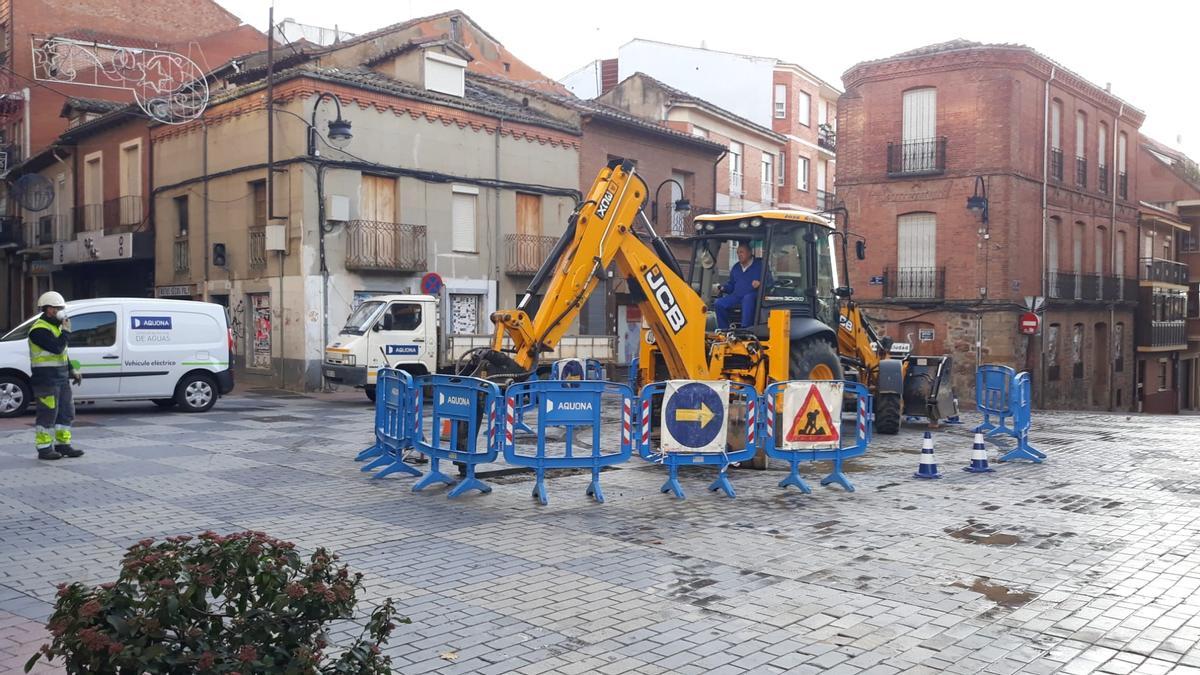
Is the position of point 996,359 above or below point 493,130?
below

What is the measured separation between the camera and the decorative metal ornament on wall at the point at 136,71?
83.7 ft

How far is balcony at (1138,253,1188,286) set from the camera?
1521 inches

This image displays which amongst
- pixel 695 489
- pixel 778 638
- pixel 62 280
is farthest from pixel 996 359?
pixel 62 280

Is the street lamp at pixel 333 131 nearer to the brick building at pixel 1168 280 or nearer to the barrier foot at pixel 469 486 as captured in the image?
the barrier foot at pixel 469 486

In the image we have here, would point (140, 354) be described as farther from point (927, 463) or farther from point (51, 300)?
point (927, 463)

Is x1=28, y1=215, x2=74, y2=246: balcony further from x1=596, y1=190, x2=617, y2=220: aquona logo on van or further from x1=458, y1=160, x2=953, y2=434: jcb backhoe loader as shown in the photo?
x1=596, y1=190, x2=617, y2=220: aquona logo on van

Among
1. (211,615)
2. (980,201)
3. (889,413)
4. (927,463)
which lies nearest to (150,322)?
(889,413)

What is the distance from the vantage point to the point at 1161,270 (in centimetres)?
3966

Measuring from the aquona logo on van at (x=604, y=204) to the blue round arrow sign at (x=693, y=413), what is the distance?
2561 mm

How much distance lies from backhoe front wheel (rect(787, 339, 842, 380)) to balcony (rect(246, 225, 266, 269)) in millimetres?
15377

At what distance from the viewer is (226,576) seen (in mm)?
3182

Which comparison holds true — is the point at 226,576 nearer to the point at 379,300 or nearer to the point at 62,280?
the point at 379,300

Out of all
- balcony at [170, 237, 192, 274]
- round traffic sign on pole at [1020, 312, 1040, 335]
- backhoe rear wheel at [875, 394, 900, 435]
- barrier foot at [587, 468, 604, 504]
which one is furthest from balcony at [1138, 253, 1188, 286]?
barrier foot at [587, 468, 604, 504]

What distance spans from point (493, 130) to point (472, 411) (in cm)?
1811
